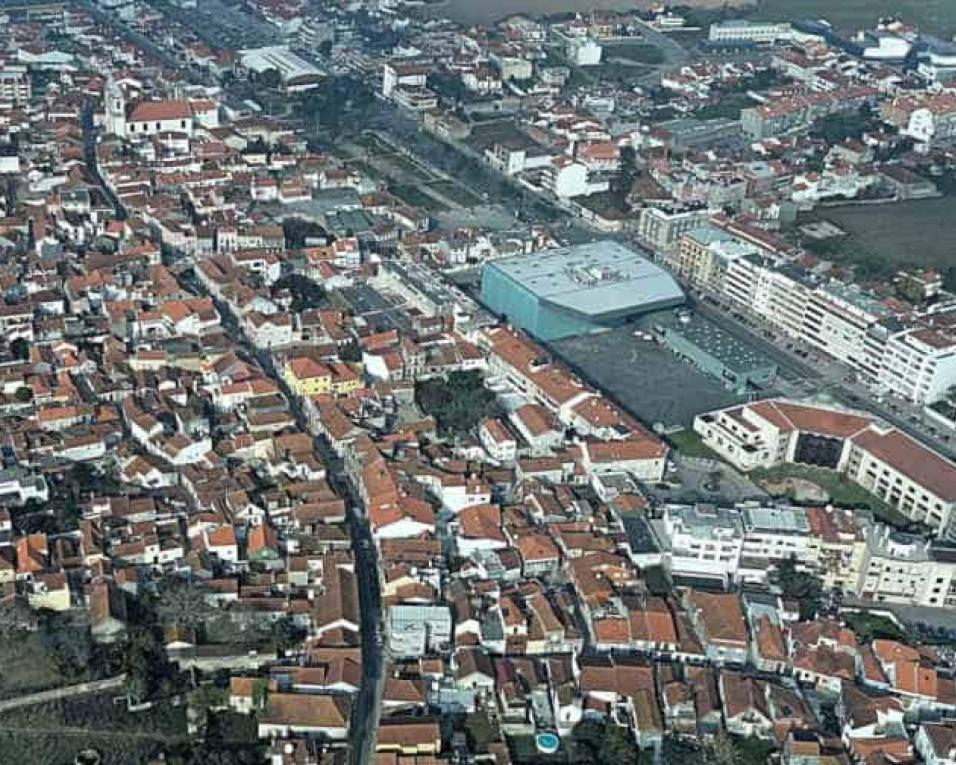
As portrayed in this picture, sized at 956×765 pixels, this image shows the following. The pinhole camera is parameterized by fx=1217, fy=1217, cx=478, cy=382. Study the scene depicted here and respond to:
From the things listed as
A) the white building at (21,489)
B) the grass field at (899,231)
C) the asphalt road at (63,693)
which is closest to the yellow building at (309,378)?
the white building at (21,489)

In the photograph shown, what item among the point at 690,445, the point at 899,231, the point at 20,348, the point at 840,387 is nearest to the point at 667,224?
the point at 899,231

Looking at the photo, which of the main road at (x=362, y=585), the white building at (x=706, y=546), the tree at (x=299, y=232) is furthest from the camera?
the tree at (x=299, y=232)

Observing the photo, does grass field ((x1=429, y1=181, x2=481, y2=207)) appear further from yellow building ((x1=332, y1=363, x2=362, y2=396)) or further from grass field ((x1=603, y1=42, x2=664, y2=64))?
grass field ((x1=603, y1=42, x2=664, y2=64))

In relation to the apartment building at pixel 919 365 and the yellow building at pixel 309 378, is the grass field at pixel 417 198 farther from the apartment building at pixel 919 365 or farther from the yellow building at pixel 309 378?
the apartment building at pixel 919 365

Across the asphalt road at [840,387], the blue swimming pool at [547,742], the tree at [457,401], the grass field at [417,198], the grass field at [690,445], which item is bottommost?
the asphalt road at [840,387]

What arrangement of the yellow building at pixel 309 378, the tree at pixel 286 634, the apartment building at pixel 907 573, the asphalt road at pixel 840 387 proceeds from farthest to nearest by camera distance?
the asphalt road at pixel 840 387 → the yellow building at pixel 309 378 → the apartment building at pixel 907 573 → the tree at pixel 286 634

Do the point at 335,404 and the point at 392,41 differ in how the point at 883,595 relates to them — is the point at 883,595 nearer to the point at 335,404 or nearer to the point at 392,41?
the point at 335,404

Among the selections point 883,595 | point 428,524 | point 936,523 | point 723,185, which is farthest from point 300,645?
point 723,185
